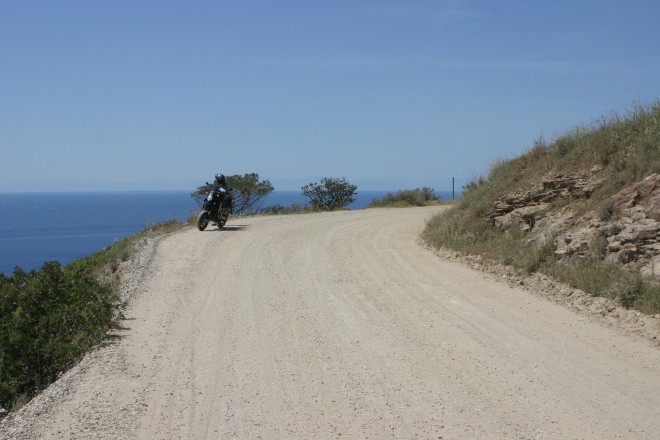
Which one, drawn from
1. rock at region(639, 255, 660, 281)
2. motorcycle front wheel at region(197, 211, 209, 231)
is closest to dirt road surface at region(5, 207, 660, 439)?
rock at region(639, 255, 660, 281)

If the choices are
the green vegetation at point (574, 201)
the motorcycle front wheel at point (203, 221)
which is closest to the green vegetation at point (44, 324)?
the green vegetation at point (574, 201)

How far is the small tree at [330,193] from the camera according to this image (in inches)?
1453

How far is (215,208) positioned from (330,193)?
1736 cm

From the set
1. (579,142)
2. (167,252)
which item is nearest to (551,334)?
(579,142)

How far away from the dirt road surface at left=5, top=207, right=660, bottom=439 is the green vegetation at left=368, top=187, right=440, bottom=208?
2190cm

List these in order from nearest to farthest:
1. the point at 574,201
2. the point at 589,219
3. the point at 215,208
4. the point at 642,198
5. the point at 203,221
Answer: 1. the point at 642,198
2. the point at 589,219
3. the point at 574,201
4. the point at 203,221
5. the point at 215,208

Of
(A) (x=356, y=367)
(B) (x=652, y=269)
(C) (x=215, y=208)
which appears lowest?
(A) (x=356, y=367)

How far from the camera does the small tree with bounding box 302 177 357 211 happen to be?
36906 mm

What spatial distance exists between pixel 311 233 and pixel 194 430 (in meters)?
13.5

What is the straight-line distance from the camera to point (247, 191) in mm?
37531

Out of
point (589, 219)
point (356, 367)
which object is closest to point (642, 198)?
point (589, 219)

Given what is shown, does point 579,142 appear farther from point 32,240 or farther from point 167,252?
point 32,240

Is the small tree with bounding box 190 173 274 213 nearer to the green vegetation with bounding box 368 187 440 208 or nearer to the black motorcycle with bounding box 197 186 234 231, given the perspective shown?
the green vegetation with bounding box 368 187 440 208

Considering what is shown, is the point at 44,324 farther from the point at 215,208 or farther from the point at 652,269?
the point at 215,208
